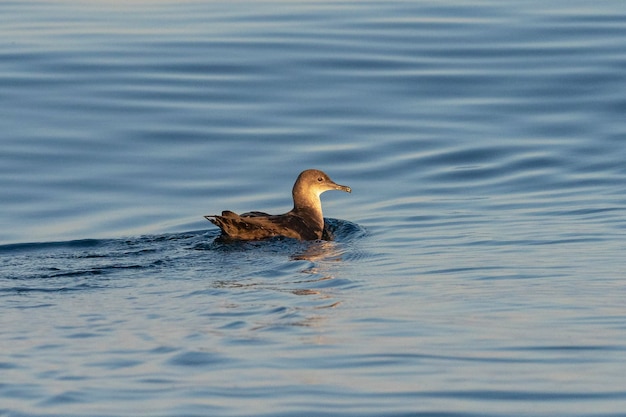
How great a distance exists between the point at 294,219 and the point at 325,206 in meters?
Result: 2.39

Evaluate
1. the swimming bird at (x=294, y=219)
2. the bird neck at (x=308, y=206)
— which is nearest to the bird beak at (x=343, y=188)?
the swimming bird at (x=294, y=219)

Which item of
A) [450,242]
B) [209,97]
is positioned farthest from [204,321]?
[209,97]

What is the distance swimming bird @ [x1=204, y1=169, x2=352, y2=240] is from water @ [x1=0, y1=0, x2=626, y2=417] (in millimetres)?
194

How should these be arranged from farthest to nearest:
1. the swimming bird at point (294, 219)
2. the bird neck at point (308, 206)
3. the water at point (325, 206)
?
the bird neck at point (308, 206) < the swimming bird at point (294, 219) < the water at point (325, 206)

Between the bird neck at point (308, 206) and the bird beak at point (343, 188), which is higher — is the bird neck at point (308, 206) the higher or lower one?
the lower one

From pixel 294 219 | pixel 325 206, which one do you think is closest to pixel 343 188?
pixel 294 219

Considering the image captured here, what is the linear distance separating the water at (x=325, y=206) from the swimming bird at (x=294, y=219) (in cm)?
19

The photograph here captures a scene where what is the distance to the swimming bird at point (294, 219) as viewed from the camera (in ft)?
39.9

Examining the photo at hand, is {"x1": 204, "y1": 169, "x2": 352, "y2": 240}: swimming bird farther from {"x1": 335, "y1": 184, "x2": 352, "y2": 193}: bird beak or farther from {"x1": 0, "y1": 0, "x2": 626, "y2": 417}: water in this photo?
{"x1": 0, "y1": 0, "x2": 626, "y2": 417}: water

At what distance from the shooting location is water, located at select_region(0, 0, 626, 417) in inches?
286

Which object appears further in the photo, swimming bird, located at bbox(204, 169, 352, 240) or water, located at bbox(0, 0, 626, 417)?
swimming bird, located at bbox(204, 169, 352, 240)

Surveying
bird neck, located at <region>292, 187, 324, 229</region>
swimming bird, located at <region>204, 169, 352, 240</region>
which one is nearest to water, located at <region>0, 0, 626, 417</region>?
swimming bird, located at <region>204, 169, 352, 240</region>

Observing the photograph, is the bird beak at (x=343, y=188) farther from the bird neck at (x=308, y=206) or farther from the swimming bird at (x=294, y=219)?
the bird neck at (x=308, y=206)

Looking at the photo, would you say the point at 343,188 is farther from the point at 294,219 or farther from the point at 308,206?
the point at 294,219
